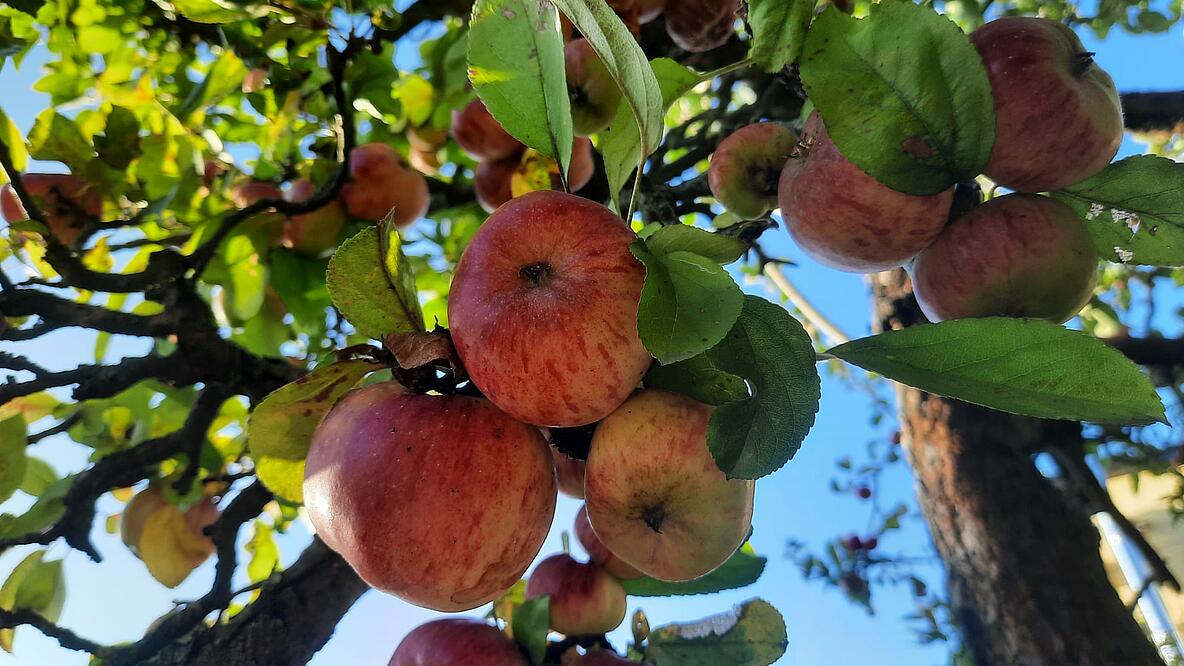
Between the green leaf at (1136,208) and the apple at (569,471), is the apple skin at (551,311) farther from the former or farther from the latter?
the green leaf at (1136,208)

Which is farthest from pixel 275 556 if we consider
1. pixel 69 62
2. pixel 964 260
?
pixel 964 260

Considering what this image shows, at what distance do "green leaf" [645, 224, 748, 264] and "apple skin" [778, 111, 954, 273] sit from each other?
180mm

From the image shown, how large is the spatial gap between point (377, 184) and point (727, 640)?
2.94ft

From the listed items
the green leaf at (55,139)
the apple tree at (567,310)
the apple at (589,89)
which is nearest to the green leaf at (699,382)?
the apple tree at (567,310)

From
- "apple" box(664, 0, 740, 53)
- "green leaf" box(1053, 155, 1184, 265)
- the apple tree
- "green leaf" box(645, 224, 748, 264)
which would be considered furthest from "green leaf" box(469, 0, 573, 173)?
"apple" box(664, 0, 740, 53)

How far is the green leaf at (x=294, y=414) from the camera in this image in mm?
638

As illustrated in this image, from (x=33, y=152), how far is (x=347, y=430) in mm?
877

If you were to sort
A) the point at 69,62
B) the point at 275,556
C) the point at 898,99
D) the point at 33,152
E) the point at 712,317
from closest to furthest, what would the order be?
the point at 712,317
the point at 898,99
the point at 33,152
the point at 69,62
the point at 275,556

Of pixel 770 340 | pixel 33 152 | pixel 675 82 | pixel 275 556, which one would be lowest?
pixel 275 556

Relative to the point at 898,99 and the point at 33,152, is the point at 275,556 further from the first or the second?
the point at 898,99

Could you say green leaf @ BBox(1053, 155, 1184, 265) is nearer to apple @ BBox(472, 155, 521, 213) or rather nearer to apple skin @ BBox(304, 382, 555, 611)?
apple skin @ BBox(304, 382, 555, 611)

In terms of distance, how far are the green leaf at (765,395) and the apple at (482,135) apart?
0.75 metres

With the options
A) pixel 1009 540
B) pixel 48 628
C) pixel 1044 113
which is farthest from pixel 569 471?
pixel 1009 540

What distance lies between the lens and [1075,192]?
2.28 feet
